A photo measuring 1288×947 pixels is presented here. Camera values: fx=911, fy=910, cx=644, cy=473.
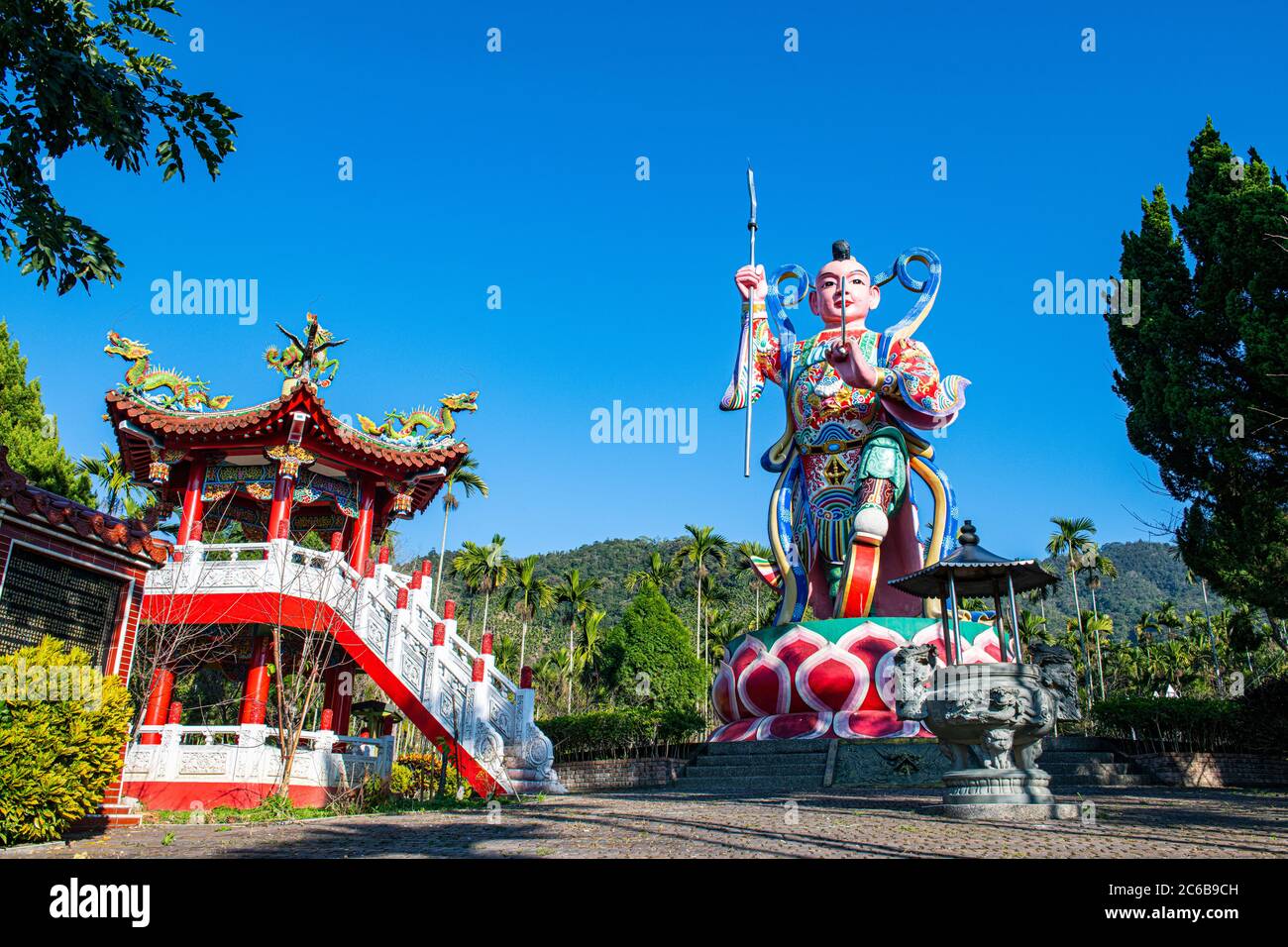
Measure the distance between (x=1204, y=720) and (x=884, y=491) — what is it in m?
7.41

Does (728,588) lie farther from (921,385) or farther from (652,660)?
(921,385)

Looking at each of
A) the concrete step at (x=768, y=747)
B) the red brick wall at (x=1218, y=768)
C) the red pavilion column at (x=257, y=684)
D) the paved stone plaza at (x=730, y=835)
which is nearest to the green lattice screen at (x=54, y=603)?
the paved stone plaza at (x=730, y=835)

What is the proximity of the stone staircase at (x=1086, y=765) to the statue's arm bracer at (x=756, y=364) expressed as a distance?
8.94m

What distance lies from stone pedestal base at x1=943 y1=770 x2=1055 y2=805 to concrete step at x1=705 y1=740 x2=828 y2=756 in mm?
6960

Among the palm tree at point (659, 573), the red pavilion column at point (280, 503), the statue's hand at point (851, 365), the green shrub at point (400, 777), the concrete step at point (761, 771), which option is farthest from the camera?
the palm tree at point (659, 573)

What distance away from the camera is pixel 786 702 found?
17156mm

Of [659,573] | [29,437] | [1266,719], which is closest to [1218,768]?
[1266,719]

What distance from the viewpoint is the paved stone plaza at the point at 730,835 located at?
6.13 meters

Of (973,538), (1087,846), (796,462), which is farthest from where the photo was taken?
(796,462)

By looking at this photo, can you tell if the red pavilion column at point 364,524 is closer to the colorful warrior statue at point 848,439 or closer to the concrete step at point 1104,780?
the colorful warrior statue at point 848,439

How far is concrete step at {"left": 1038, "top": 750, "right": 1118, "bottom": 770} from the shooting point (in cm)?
1514
